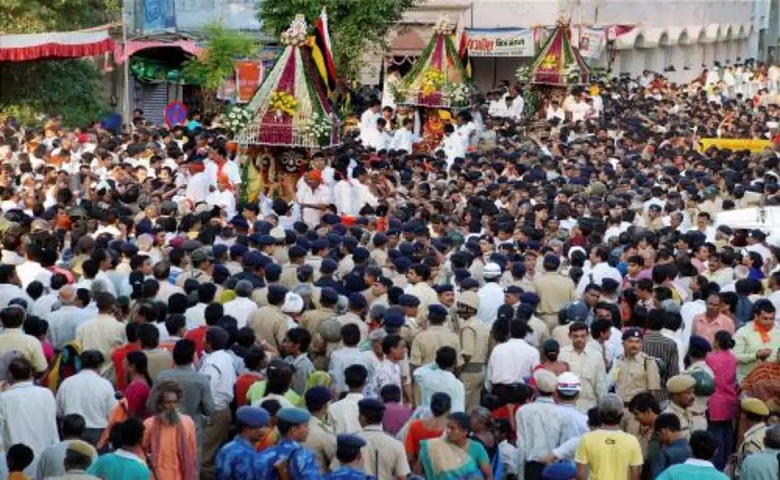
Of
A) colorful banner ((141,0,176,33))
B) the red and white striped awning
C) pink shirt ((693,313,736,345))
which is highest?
colorful banner ((141,0,176,33))

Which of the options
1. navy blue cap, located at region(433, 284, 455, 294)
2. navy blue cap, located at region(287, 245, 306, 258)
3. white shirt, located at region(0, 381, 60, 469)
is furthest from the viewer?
navy blue cap, located at region(287, 245, 306, 258)

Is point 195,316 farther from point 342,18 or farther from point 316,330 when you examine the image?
point 342,18

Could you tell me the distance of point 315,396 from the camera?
35.9ft

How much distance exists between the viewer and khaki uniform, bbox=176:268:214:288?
15.1 metres

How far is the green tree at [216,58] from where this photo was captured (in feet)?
109

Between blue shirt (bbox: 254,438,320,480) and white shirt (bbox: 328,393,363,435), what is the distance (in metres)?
0.88

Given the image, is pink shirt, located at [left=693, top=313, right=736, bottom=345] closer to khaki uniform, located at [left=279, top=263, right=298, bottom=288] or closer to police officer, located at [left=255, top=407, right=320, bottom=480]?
khaki uniform, located at [left=279, top=263, right=298, bottom=288]

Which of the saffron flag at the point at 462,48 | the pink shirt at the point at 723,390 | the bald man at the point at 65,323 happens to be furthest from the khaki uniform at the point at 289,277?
the saffron flag at the point at 462,48

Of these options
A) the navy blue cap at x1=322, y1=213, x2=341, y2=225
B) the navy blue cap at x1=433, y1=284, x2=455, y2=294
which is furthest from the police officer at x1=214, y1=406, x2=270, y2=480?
the navy blue cap at x1=322, y1=213, x2=341, y2=225

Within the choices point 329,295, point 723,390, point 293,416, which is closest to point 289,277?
point 329,295

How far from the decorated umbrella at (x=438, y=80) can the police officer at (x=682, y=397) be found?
18.3 m

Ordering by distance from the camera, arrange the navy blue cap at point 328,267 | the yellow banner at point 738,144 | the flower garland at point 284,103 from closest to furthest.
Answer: the navy blue cap at point 328,267 → the flower garland at point 284,103 → the yellow banner at point 738,144

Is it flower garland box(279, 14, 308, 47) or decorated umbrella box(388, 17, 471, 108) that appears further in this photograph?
decorated umbrella box(388, 17, 471, 108)

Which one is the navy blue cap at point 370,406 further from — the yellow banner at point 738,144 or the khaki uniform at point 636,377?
the yellow banner at point 738,144
